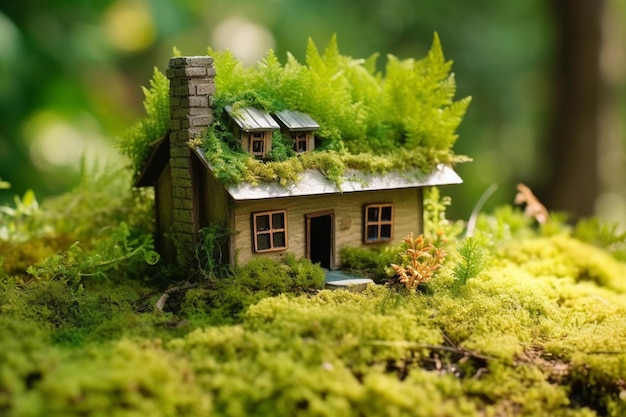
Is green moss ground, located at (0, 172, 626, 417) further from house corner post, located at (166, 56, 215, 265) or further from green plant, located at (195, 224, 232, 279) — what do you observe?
house corner post, located at (166, 56, 215, 265)

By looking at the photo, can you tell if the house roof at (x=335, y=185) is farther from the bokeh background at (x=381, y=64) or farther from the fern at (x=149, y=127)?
the bokeh background at (x=381, y=64)

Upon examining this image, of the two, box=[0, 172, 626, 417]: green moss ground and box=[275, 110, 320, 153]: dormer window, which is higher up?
box=[275, 110, 320, 153]: dormer window

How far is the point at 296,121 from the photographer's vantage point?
589cm

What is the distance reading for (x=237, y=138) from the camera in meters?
5.66

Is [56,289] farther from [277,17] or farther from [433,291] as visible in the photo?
[277,17]

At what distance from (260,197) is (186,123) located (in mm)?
982

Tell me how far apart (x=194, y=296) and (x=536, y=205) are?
4380 millimetres

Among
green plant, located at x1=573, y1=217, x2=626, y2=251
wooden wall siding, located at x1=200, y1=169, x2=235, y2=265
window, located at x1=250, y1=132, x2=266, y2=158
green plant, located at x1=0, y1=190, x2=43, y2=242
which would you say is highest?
window, located at x1=250, y1=132, x2=266, y2=158

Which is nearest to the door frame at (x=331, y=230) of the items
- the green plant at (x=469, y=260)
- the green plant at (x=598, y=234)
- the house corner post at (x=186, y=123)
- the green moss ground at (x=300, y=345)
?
the green moss ground at (x=300, y=345)

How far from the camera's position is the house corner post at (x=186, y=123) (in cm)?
563

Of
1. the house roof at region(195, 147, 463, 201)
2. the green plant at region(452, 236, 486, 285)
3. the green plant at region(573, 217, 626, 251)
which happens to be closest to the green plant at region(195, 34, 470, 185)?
the house roof at region(195, 147, 463, 201)

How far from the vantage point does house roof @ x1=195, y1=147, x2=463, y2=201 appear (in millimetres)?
5273

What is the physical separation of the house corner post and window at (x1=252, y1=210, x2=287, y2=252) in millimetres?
564

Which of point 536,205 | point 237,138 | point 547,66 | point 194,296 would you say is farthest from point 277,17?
point 194,296
